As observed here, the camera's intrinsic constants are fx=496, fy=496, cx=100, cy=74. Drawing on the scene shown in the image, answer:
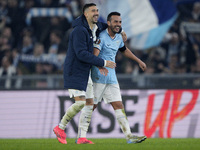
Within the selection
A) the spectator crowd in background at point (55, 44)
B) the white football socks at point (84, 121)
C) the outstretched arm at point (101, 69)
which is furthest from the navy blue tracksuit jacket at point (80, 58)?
the spectator crowd in background at point (55, 44)

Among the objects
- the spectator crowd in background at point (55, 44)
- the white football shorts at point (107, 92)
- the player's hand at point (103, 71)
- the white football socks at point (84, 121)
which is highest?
the spectator crowd in background at point (55, 44)

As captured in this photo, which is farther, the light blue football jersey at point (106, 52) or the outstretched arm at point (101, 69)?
the light blue football jersey at point (106, 52)

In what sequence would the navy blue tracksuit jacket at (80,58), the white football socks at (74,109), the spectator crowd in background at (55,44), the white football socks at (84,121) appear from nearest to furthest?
the navy blue tracksuit jacket at (80,58), the white football socks at (74,109), the white football socks at (84,121), the spectator crowd in background at (55,44)

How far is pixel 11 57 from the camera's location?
14.8 meters

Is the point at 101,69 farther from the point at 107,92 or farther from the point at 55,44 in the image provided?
the point at 55,44

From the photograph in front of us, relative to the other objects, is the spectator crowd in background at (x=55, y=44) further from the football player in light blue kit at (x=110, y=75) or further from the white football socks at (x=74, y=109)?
the white football socks at (x=74, y=109)

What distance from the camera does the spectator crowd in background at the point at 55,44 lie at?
1413 centimetres

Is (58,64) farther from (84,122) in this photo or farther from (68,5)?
(84,122)

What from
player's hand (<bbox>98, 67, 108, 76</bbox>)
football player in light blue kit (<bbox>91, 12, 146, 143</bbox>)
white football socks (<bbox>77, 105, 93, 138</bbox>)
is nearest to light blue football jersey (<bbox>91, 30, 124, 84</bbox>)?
football player in light blue kit (<bbox>91, 12, 146, 143</bbox>)

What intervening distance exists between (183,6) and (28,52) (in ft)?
16.7

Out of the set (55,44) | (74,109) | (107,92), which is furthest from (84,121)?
(55,44)

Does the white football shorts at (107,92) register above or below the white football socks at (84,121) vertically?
above

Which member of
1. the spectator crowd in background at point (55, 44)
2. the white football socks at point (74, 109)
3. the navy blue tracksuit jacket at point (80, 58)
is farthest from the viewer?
the spectator crowd in background at point (55, 44)

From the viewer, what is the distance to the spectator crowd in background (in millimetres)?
14133
